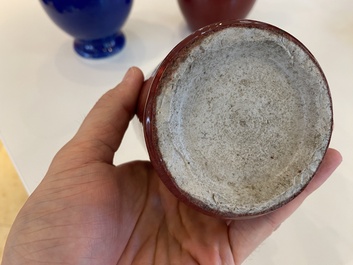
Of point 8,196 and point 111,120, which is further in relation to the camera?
point 8,196

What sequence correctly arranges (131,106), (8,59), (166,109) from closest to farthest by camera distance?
(166,109) < (131,106) < (8,59)

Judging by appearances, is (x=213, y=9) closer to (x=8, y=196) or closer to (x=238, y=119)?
(x=238, y=119)

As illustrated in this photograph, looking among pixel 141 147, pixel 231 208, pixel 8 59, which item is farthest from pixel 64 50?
pixel 231 208

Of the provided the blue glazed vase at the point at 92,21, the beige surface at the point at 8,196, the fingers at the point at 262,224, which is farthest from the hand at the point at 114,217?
the beige surface at the point at 8,196

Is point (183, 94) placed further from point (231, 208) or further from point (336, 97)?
point (336, 97)

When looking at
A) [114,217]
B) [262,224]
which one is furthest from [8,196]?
[262,224]

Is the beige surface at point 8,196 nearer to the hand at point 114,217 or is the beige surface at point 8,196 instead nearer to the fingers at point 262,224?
the hand at point 114,217
